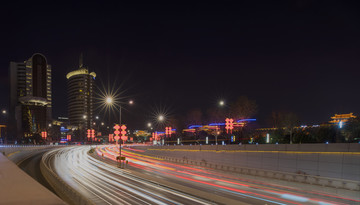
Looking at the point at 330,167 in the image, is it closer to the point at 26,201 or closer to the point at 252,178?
the point at 252,178

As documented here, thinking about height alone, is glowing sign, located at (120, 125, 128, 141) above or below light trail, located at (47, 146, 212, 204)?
above

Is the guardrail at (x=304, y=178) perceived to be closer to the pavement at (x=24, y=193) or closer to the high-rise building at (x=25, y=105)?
the pavement at (x=24, y=193)

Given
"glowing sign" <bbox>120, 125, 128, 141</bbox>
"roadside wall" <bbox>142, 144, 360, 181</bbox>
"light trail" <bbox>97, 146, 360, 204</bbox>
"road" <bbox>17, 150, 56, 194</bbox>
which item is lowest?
"road" <bbox>17, 150, 56, 194</bbox>

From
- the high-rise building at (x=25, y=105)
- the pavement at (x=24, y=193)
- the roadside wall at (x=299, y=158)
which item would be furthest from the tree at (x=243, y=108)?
the high-rise building at (x=25, y=105)

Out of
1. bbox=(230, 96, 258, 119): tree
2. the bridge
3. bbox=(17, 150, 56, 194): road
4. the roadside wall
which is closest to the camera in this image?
the bridge

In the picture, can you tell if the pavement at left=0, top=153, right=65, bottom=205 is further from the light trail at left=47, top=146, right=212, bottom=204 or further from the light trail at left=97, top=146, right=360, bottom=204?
the light trail at left=97, top=146, right=360, bottom=204

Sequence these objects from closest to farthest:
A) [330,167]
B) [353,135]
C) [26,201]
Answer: [26,201], [330,167], [353,135]

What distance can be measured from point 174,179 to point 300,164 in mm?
13774

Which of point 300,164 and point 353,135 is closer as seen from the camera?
point 300,164

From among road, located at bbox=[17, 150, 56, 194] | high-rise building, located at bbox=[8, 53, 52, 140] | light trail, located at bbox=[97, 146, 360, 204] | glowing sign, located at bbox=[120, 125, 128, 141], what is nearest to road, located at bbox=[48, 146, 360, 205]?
light trail, located at bbox=[97, 146, 360, 204]

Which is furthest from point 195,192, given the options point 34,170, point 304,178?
point 34,170

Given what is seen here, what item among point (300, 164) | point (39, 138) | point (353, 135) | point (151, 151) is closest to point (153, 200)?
point (300, 164)

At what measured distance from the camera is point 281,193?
2208 cm

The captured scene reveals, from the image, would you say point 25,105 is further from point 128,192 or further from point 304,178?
point 304,178
